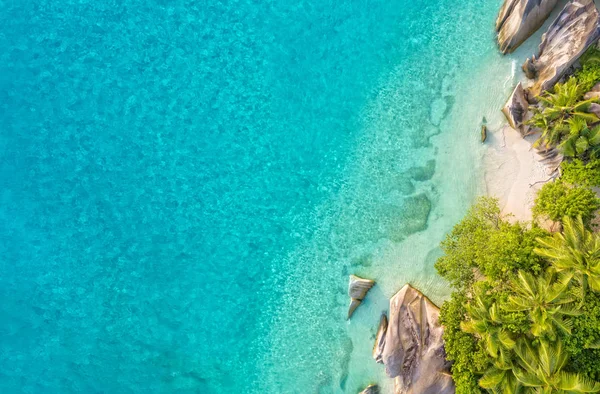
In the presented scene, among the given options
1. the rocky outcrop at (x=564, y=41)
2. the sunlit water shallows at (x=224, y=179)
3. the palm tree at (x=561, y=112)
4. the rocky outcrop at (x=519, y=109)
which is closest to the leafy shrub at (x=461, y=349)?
the sunlit water shallows at (x=224, y=179)

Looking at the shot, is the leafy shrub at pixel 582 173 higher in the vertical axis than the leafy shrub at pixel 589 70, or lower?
lower

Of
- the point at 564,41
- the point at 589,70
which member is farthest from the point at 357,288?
the point at 564,41

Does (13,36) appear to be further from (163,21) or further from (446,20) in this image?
(446,20)

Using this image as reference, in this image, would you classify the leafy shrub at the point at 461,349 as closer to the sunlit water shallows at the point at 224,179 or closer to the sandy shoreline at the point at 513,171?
the sunlit water shallows at the point at 224,179

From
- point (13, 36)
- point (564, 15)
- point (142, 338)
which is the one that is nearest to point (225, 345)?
point (142, 338)

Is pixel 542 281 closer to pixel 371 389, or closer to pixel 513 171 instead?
pixel 513 171
